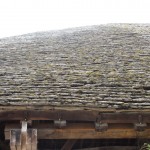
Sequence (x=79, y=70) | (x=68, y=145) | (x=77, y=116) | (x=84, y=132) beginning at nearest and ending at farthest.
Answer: (x=77, y=116)
(x=84, y=132)
(x=68, y=145)
(x=79, y=70)

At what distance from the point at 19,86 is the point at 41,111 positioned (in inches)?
48.1

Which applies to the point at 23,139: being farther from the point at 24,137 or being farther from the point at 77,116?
the point at 77,116

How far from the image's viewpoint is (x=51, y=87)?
24.6 ft

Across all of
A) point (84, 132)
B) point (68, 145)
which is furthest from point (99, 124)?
point (68, 145)

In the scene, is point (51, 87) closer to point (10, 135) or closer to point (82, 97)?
point (82, 97)

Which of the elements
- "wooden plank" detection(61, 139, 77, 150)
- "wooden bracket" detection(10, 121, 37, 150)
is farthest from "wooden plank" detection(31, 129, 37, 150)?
"wooden plank" detection(61, 139, 77, 150)

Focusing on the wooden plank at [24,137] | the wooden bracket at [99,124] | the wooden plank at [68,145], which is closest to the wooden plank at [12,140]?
the wooden plank at [24,137]

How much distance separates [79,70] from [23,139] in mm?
2754

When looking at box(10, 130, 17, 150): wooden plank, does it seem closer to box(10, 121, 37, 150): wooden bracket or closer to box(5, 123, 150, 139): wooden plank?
box(10, 121, 37, 150): wooden bracket

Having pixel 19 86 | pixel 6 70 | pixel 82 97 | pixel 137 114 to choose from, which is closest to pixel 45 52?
pixel 6 70

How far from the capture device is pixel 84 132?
6852 mm

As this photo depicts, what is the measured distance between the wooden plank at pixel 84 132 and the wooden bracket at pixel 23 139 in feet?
0.94

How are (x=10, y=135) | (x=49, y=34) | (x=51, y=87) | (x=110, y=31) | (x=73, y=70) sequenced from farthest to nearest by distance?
(x=49, y=34) → (x=110, y=31) → (x=73, y=70) → (x=51, y=87) → (x=10, y=135)

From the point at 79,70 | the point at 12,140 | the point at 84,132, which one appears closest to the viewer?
the point at 12,140
